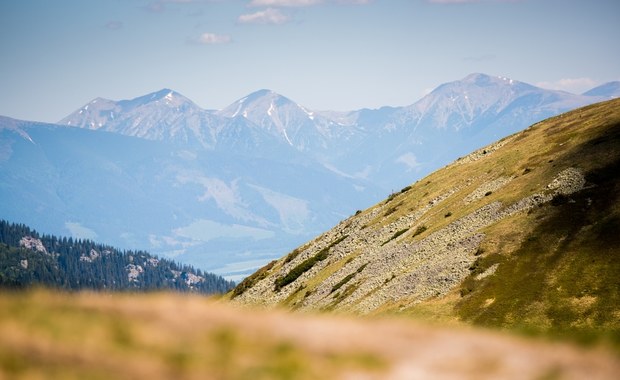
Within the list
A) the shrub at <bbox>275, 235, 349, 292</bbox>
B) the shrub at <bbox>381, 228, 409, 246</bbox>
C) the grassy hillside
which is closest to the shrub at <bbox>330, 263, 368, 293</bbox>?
the grassy hillside

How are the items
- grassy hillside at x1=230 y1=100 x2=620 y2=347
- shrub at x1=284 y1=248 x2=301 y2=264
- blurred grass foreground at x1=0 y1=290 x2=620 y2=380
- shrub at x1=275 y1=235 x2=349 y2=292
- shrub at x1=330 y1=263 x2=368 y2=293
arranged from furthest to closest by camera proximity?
1. shrub at x1=284 y1=248 x2=301 y2=264
2. shrub at x1=275 y1=235 x2=349 y2=292
3. shrub at x1=330 y1=263 x2=368 y2=293
4. grassy hillside at x1=230 y1=100 x2=620 y2=347
5. blurred grass foreground at x1=0 y1=290 x2=620 y2=380

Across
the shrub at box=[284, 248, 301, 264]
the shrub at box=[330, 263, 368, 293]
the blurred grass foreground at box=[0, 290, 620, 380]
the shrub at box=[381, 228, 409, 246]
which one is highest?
the blurred grass foreground at box=[0, 290, 620, 380]

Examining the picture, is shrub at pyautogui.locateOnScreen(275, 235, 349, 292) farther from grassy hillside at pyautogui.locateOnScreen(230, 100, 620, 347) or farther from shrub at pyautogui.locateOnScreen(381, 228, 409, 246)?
shrub at pyautogui.locateOnScreen(381, 228, 409, 246)

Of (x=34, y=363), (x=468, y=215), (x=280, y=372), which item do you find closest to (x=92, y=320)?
(x=34, y=363)

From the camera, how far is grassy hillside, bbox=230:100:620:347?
6128 cm

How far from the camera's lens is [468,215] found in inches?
3639

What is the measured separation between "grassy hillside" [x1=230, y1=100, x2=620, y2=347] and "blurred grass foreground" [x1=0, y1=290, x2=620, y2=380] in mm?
32459

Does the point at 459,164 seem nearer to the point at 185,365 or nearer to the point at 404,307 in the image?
the point at 404,307

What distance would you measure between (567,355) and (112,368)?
12.2 metres

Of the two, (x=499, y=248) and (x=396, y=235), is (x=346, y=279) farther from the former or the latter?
(x=499, y=248)

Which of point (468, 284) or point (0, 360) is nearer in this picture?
point (0, 360)

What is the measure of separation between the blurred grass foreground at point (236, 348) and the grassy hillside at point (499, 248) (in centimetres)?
3246

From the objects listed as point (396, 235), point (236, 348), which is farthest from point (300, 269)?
point (236, 348)

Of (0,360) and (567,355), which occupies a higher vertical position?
(0,360)
